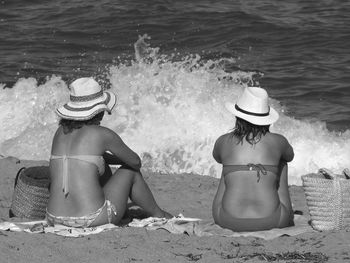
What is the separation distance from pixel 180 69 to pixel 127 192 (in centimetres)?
441

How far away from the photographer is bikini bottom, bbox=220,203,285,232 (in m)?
5.93

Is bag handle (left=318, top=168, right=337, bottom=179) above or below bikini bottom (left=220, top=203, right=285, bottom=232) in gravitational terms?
above

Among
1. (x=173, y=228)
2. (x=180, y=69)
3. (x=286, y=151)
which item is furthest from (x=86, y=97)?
(x=180, y=69)

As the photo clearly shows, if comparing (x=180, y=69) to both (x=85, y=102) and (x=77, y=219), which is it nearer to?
(x=85, y=102)

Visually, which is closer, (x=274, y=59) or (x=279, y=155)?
(x=279, y=155)

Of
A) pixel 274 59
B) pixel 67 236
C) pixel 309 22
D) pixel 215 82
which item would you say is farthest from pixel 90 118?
pixel 309 22

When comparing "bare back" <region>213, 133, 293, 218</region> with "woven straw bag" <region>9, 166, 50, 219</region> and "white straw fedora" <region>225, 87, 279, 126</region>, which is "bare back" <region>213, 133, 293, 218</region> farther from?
"woven straw bag" <region>9, 166, 50, 219</region>

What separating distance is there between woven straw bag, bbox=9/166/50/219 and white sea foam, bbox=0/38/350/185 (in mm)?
2560

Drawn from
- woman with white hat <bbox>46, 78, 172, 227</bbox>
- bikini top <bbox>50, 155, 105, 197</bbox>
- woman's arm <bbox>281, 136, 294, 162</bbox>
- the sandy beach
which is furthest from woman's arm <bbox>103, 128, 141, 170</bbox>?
woman's arm <bbox>281, 136, 294, 162</bbox>

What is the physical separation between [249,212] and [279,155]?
1.41 feet

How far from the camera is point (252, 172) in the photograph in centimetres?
595

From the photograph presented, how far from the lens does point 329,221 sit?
5.85 meters

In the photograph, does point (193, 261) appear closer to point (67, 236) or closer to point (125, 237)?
point (125, 237)

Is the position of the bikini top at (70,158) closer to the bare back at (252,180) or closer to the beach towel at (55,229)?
the beach towel at (55,229)
